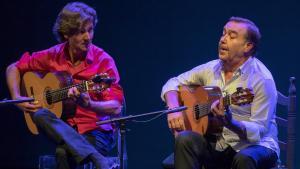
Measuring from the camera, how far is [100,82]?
3441 millimetres

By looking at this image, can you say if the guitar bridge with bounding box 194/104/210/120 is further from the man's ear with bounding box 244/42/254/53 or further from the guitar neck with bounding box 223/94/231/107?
the man's ear with bounding box 244/42/254/53

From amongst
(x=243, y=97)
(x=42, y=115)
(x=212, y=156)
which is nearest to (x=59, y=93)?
(x=42, y=115)

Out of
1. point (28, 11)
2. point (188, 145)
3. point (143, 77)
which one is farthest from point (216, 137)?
point (28, 11)

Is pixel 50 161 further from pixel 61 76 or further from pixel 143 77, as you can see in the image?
pixel 143 77

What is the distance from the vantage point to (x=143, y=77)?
5105mm

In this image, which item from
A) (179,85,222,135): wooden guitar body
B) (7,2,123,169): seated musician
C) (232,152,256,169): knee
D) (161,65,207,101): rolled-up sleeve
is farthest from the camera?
(161,65,207,101): rolled-up sleeve

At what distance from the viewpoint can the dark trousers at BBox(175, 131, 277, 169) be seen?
3133 millimetres

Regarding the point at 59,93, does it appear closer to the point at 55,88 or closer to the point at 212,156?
the point at 55,88

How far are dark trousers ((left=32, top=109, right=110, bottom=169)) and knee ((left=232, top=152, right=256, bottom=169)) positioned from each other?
888 mm

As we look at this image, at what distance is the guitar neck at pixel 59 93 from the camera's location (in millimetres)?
3543

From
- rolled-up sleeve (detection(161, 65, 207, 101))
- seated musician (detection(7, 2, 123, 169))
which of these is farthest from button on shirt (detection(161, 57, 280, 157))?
seated musician (detection(7, 2, 123, 169))

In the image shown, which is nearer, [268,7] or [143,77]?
[268,7]

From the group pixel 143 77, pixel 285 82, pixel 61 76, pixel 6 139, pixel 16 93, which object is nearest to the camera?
pixel 61 76

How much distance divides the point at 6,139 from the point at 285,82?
9.11 ft
